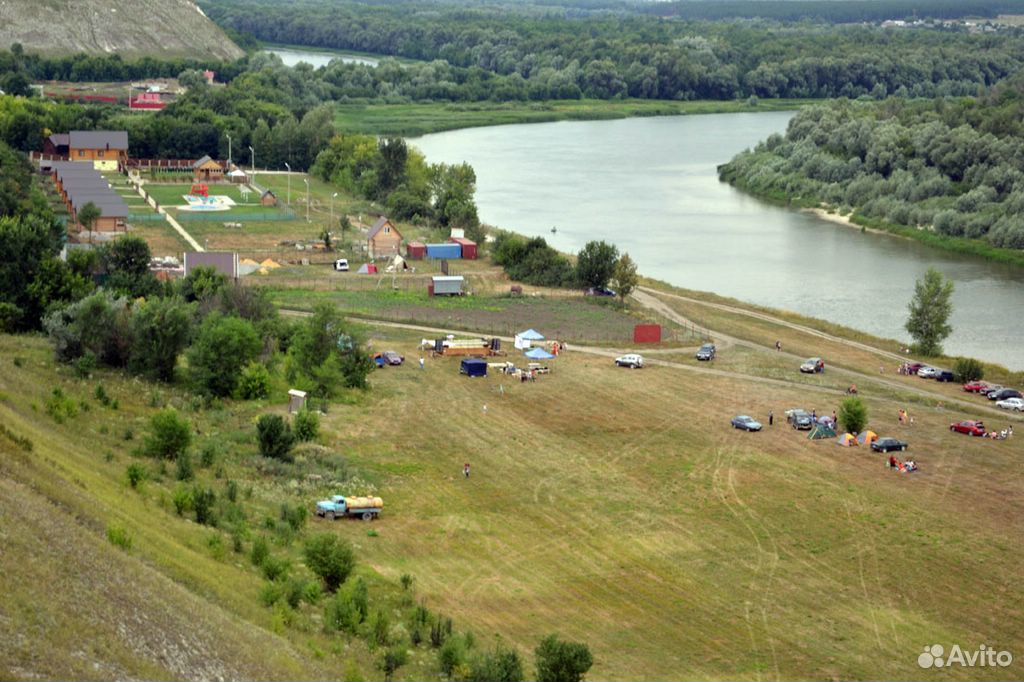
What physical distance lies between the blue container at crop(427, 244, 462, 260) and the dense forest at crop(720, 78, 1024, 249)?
1789 centimetres

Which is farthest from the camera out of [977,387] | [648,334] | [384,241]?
[384,241]

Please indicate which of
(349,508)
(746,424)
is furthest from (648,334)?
(349,508)

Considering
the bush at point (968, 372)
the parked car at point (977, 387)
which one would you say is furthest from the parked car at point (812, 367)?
the parked car at point (977, 387)

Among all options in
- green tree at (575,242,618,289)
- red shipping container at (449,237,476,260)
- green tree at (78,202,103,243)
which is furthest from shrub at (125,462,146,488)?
red shipping container at (449,237,476,260)

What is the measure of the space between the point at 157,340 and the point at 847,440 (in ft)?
37.6

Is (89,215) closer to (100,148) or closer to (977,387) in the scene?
(100,148)

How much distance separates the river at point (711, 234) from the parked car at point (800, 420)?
8810 millimetres

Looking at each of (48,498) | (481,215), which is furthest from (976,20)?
(48,498)

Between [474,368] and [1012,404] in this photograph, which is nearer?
[1012,404]

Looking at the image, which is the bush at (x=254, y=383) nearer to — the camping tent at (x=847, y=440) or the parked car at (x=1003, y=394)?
the camping tent at (x=847, y=440)

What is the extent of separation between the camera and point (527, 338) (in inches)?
1240

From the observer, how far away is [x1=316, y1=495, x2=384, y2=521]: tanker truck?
19.7 metres

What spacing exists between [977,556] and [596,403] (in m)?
8.58

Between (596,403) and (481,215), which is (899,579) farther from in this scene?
(481,215)
